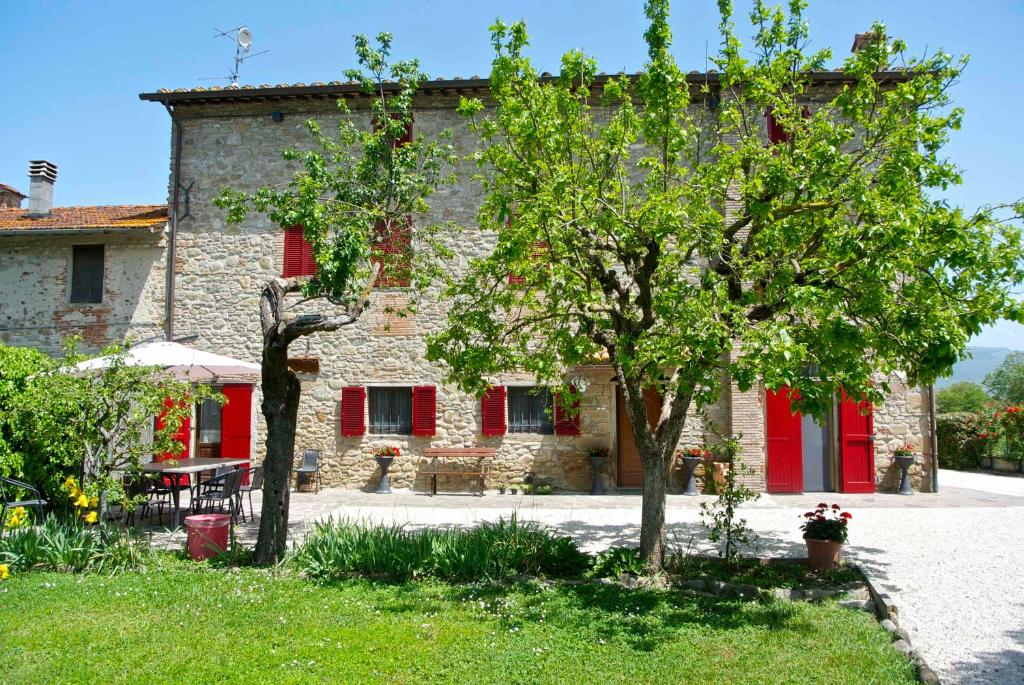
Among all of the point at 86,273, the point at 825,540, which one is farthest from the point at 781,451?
the point at 86,273

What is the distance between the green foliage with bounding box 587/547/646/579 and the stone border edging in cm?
203

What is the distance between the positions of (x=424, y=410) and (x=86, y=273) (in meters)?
7.34

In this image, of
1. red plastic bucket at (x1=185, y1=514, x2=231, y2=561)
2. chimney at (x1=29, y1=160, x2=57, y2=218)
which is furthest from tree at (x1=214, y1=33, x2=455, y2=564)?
chimney at (x1=29, y1=160, x2=57, y2=218)

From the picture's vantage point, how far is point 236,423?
12969mm

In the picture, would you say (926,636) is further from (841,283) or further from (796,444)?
(796,444)

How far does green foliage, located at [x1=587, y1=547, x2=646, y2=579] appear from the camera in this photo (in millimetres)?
6434

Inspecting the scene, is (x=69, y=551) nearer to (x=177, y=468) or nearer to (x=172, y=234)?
(x=177, y=468)

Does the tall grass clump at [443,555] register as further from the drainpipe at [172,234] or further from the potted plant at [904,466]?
the potted plant at [904,466]

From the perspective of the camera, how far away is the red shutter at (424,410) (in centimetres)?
1283

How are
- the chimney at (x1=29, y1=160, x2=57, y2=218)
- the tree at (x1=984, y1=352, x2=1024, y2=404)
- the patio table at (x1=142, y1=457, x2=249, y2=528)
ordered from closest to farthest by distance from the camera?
the patio table at (x1=142, y1=457, x2=249, y2=528) → the chimney at (x1=29, y1=160, x2=57, y2=218) → the tree at (x1=984, y1=352, x2=1024, y2=404)

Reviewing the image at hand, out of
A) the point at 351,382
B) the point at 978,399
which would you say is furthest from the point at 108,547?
the point at 978,399

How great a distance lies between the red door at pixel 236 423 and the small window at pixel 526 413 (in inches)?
202

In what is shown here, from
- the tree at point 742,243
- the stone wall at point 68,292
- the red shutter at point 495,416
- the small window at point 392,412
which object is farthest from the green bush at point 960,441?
the stone wall at point 68,292

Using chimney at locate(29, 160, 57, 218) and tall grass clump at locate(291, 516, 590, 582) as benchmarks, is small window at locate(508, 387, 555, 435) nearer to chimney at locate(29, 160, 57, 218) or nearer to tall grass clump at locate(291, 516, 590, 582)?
tall grass clump at locate(291, 516, 590, 582)
